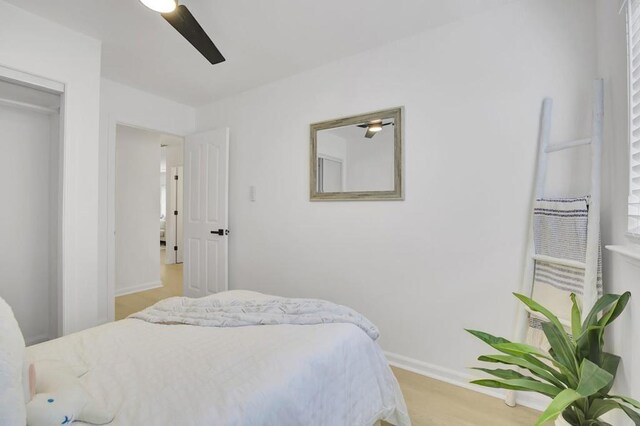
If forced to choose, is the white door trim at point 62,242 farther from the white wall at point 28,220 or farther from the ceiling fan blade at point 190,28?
the ceiling fan blade at point 190,28

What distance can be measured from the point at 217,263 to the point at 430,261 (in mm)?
2312

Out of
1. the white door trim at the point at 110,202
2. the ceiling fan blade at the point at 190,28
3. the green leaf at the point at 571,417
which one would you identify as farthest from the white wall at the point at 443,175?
the white door trim at the point at 110,202

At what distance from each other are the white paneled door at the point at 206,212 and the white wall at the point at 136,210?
47.6 inches

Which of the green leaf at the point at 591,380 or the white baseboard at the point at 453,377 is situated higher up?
the green leaf at the point at 591,380

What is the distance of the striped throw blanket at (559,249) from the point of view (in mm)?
1564

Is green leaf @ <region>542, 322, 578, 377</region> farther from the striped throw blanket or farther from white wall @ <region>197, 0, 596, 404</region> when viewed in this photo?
white wall @ <region>197, 0, 596, 404</region>

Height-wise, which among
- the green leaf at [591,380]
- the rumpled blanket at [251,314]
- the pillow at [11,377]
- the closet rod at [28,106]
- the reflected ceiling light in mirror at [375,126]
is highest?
the closet rod at [28,106]

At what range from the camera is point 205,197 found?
3.56 metres

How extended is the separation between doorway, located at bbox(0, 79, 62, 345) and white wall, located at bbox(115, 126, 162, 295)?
177 centimetres

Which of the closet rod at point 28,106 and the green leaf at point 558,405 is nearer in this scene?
the green leaf at point 558,405

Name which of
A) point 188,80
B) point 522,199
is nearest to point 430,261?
point 522,199

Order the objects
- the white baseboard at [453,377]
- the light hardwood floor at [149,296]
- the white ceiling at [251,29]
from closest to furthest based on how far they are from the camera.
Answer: the white baseboard at [453,377]
the white ceiling at [251,29]
the light hardwood floor at [149,296]

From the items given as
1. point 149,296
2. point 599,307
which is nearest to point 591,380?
point 599,307

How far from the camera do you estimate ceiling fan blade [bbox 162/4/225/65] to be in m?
1.51
